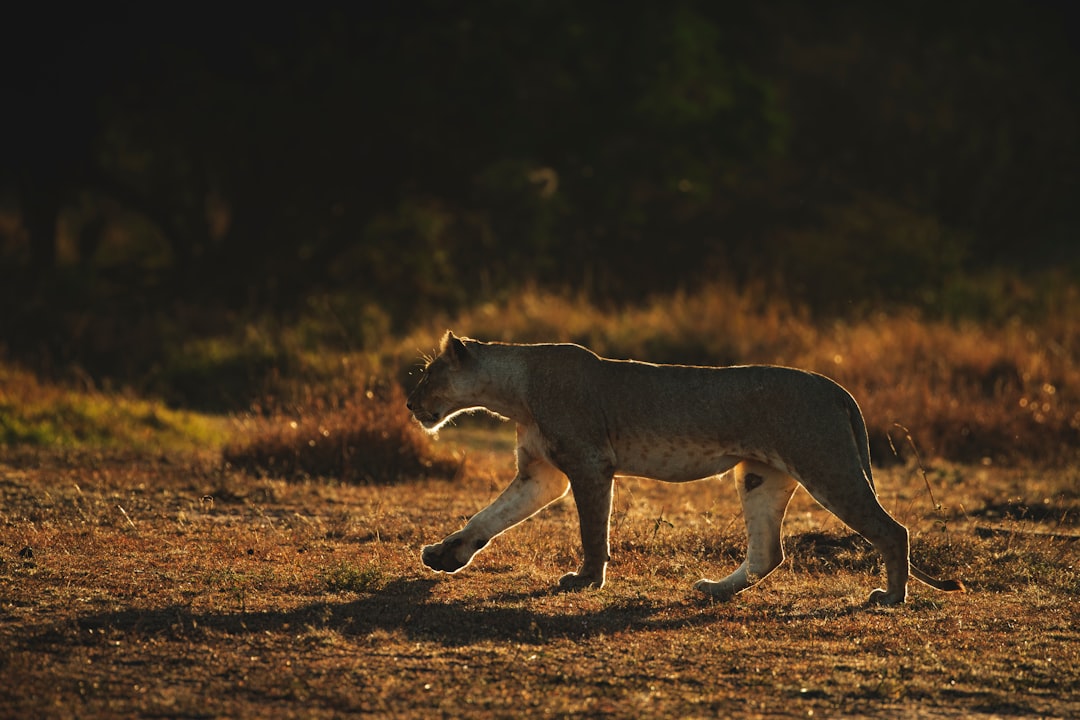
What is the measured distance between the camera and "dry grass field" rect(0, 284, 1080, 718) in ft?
20.9

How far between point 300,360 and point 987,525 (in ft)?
32.1

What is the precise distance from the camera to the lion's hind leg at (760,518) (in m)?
8.52

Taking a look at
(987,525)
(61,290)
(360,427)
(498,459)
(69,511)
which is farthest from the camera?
(61,290)

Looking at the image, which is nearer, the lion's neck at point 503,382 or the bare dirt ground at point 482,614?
the bare dirt ground at point 482,614

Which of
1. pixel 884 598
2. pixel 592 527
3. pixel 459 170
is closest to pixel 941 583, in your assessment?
pixel 884 598

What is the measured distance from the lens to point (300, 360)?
61.3 feet

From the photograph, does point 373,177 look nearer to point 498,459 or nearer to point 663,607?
point 498,459

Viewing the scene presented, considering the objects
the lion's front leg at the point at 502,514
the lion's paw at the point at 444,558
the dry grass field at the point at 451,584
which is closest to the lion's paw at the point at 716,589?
the dry grass field at the point at 451,584

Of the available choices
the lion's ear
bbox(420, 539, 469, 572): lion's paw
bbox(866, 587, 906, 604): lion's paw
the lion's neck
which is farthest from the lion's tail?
the lion's ear

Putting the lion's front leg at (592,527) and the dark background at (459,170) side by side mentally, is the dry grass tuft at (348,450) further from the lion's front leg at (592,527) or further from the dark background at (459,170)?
the dark background at (459,170)

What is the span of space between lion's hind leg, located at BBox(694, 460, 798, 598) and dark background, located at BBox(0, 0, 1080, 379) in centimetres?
1291

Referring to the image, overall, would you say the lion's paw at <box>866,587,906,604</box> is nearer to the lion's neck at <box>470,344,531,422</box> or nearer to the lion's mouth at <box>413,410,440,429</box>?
the lion's neck at <box>470,344,531,422</box>

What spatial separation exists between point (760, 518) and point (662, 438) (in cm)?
73

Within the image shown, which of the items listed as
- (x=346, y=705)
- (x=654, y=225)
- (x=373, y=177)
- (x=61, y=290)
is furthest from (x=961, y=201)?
(x=346, y=705)
